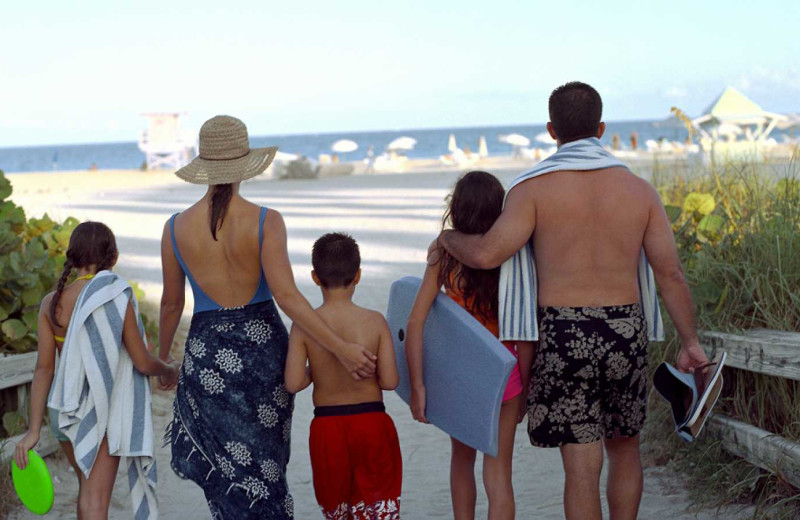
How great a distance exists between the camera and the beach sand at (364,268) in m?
4.75

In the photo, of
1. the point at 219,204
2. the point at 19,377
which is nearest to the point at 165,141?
the point at 19,377

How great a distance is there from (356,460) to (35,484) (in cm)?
119

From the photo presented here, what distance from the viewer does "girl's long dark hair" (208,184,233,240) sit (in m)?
3.28

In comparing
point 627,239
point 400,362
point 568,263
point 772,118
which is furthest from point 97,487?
point 772,118

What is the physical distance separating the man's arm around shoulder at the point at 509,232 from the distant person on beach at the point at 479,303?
0.13 m

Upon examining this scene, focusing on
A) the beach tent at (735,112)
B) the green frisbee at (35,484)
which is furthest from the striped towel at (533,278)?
the beach tent at (735,112)

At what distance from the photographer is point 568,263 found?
325cm

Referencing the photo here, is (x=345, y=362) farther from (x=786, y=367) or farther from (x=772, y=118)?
(x=772, y=118)

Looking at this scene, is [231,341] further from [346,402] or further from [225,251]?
[346,402]

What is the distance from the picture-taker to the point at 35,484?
11.0ft

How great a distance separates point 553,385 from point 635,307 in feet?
1.35

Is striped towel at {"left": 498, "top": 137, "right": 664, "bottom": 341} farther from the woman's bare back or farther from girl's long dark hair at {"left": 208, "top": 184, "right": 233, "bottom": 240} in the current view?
girl's long dark hair at {"left": 208, "top": 184, "right": 233, "bottom": 240}

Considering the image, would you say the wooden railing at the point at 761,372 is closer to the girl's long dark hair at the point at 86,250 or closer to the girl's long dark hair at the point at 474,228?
the girl's long dark hair at the point at 474,228

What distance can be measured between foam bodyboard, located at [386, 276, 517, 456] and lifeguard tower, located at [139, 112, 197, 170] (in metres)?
37.4
